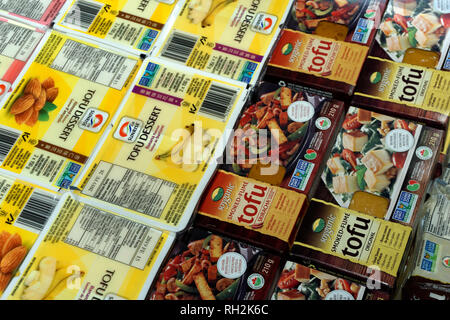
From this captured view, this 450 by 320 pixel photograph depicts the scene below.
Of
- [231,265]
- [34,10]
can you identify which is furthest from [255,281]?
[34,10]

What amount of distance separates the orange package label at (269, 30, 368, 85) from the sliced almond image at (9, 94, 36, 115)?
833 millimetres

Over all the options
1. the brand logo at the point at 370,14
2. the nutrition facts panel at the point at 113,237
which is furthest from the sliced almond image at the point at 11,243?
the brand logo at the point at 370,14

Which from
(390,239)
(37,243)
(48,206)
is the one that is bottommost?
(37,243)

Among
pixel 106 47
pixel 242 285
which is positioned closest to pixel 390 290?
pixel 242 285

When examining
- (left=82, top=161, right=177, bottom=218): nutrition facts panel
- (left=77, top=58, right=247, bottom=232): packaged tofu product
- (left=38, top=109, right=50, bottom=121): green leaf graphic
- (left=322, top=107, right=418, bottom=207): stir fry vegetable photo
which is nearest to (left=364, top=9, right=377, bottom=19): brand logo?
(left=322, top=107, right=418, bottom=207): stir fry vegetable photo

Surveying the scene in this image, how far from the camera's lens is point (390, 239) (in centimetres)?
174

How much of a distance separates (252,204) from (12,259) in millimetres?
747

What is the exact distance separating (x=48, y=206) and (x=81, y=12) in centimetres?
77

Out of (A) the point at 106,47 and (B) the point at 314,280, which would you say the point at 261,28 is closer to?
(A) the point at 106,47

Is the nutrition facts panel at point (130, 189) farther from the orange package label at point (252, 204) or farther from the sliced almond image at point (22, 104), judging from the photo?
the sliced almond image at point (22, 104)

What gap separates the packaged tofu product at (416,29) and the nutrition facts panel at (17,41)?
1.23 m

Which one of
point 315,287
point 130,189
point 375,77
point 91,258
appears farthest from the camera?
point 375,77

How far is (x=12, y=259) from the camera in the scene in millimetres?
1800

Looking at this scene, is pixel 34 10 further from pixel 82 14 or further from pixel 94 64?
pixel 94 64
